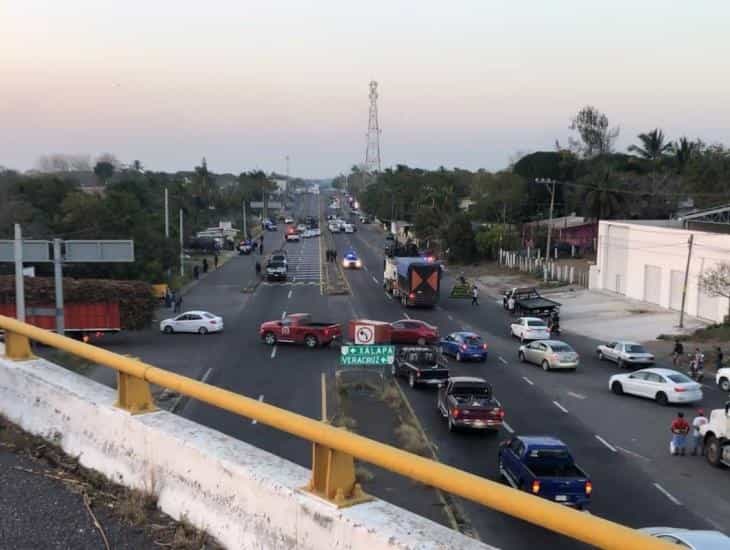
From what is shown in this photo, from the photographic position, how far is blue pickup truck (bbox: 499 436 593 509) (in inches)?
559

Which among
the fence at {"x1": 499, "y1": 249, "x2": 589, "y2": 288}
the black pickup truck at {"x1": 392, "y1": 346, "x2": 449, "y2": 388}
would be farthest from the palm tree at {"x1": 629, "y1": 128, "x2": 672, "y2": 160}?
the black pickup truck at {"x1": 392, "y1": 346, "x2": 449, "y2": 388}

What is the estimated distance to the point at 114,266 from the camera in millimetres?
42469

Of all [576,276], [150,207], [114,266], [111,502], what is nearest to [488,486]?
[111,502]

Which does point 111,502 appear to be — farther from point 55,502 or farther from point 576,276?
point 576,276

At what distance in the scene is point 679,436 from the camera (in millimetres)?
18859

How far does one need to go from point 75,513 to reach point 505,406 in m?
19.9

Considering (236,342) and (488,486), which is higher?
(488,486)

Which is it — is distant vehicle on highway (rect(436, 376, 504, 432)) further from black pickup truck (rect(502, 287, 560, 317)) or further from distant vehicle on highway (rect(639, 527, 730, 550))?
black pickup truck (rect(502, 287, 560, 317))

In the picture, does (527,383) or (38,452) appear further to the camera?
(527,383)

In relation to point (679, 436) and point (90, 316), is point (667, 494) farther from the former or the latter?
point (90, 316)

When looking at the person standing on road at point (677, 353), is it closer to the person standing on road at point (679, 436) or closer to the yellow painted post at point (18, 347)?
the person standing on road at point (679, 436)

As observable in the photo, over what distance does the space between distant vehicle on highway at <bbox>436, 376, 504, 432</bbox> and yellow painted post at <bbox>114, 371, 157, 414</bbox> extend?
49.3ft

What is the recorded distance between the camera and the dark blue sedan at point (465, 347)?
30922mm

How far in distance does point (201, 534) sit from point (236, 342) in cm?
3069
